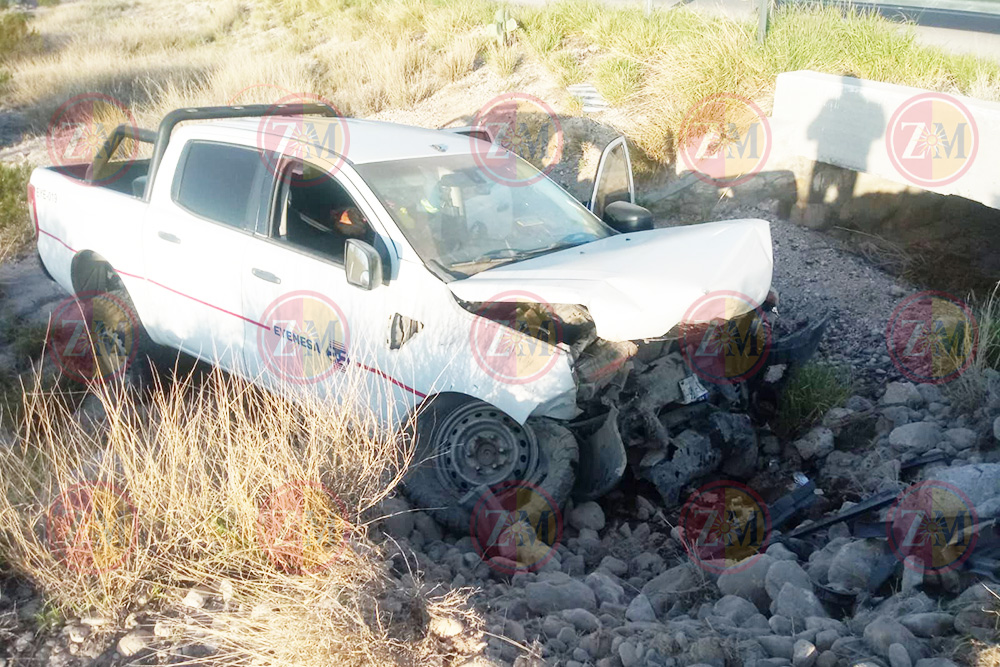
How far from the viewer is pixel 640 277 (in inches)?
165

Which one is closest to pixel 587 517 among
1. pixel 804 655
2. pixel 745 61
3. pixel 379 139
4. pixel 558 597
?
pixel 558 597

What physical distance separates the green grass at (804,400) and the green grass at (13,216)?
322 inches

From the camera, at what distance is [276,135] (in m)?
5.12

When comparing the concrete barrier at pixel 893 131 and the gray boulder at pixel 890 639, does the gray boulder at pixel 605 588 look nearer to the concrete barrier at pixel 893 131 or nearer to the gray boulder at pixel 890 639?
the gray boulder at pixel 890 639

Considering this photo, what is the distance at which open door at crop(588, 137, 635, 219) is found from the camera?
5.62 meters

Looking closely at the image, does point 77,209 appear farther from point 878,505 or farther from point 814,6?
point 814,6

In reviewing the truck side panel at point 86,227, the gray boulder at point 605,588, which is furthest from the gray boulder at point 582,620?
the truck side panel at point 86,227

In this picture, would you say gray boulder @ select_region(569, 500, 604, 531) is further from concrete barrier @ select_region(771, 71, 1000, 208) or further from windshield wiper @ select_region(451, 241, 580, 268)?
concrete barrier @ select_region(771, 71, 1000, 208)

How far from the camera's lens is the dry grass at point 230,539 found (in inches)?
120

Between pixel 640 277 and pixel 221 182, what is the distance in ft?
8.91

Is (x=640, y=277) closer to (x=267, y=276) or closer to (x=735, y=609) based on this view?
(x=735, y=609)

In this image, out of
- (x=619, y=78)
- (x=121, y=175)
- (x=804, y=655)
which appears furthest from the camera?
(x=619, y=78)

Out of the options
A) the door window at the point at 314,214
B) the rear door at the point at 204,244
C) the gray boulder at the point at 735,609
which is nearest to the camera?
the gray boulder at the point at 735,609

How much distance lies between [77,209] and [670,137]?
5.56 m
